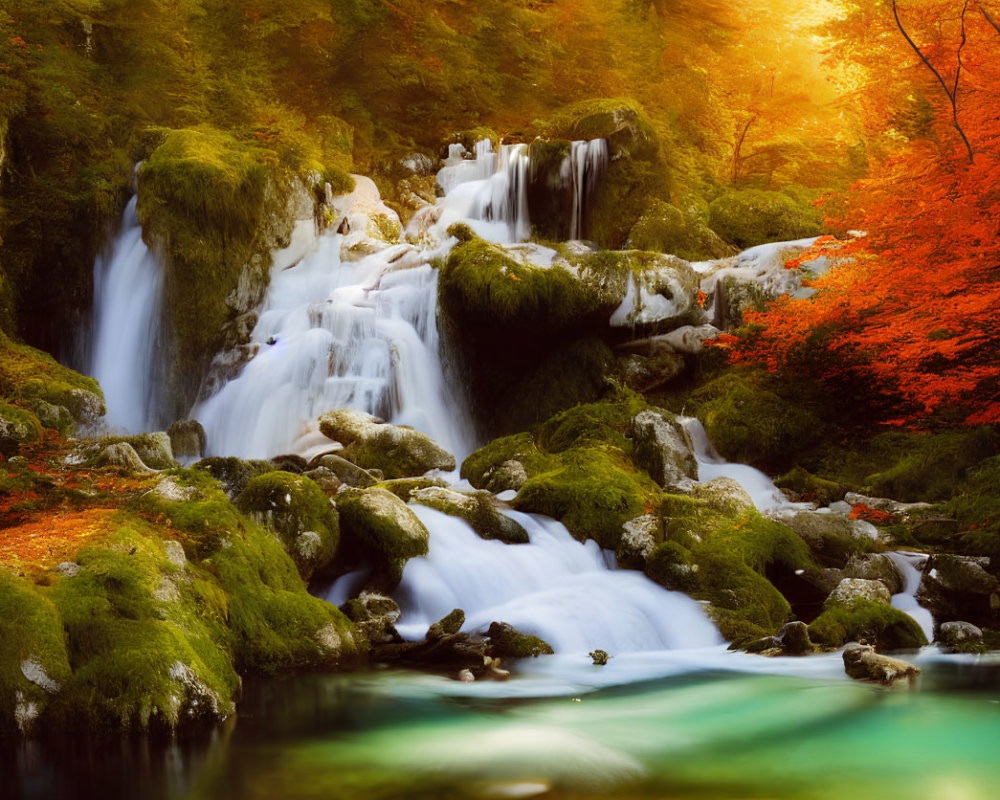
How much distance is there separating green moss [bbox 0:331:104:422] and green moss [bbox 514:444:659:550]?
676 centimetres

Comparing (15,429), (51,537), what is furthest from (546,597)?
(15,429)

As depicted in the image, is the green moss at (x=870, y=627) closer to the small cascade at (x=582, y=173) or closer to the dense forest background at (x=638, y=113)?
the dense forest background at (x=638, y=113)

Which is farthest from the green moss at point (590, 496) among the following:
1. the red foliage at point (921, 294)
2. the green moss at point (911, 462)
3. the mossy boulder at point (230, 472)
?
the red foliage at point (921, 294)

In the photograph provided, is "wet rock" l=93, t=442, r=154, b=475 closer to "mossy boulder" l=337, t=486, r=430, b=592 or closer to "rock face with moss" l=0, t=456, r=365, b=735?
"rock face with moss" l=0, t=456, r=365, b=735

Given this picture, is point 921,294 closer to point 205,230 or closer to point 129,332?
point 205,230

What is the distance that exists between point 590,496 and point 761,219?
39.5 feet

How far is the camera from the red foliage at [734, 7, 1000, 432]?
1034 cm

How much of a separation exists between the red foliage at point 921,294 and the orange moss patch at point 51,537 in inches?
377

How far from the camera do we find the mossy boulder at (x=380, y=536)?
7.18 m

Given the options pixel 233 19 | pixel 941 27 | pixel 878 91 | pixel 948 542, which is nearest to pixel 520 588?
pixel 948 542

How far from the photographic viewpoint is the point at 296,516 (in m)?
6.90

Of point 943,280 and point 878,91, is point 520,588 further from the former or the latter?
point 878,91

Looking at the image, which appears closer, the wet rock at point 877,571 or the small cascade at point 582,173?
the wet rock at point 877,571

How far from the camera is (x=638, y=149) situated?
18.5 meters
